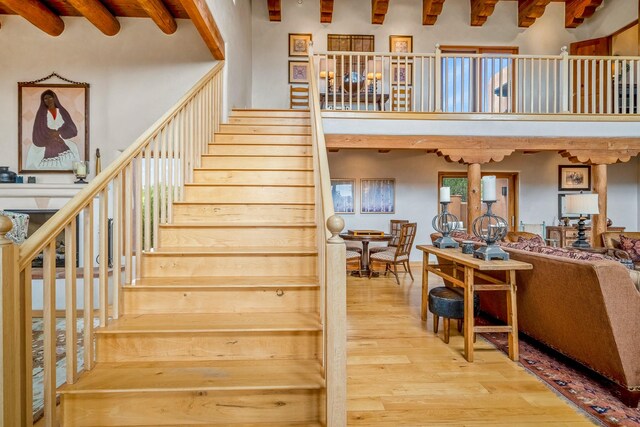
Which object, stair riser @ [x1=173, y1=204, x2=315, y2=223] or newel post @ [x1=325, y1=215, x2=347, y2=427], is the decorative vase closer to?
stair riser @ [x1=173, y1=204, x2=315, y2=223]

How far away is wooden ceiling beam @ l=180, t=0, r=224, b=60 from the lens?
307 cm

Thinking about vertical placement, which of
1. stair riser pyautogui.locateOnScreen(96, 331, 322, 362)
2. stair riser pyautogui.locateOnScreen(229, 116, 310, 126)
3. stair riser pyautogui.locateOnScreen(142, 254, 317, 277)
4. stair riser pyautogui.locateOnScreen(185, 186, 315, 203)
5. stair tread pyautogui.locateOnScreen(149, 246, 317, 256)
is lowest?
stair riser pyautogui.locateOnScreen(96, 331, 322, 362)

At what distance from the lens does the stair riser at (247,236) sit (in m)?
2.74

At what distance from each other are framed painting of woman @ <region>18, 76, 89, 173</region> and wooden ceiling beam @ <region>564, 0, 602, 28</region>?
8.69 m

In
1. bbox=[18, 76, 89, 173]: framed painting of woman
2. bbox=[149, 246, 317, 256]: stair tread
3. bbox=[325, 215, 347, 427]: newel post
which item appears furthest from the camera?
bbox=[18, 76, 89, 173]: framed painting of woman

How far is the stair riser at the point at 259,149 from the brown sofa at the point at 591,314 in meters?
2.35

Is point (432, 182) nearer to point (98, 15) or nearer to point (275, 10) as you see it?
point (275, 10)

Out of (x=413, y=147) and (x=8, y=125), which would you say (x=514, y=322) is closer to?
(x=413, y=147)

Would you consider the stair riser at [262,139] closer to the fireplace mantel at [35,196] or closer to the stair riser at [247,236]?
the stair riser at [247,236]

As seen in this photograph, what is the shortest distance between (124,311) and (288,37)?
21.4ft

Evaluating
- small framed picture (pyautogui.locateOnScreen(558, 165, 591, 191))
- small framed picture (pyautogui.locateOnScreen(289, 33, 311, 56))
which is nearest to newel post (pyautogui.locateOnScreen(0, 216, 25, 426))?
small framed picture (pyautogui.locateOnScreen(289, 33, 311, 56))

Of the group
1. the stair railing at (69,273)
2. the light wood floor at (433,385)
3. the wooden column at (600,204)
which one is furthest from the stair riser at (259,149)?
the wooden column at (600,204)

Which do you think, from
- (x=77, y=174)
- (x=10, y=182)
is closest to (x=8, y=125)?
(x=10, y=182)

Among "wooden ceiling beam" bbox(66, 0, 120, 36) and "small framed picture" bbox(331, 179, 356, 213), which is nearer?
"wooden ceiling beam" bbox(66, 0, 120, 36)
